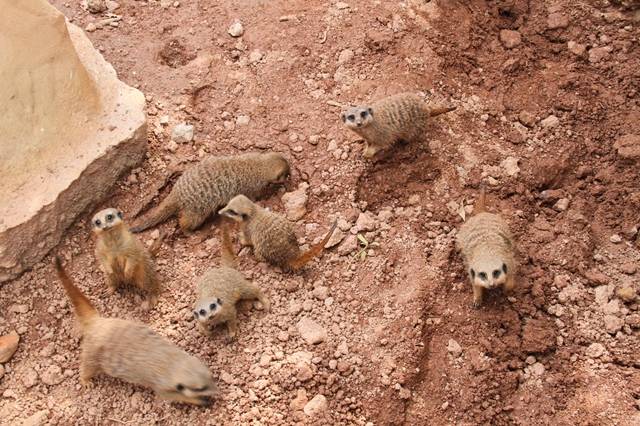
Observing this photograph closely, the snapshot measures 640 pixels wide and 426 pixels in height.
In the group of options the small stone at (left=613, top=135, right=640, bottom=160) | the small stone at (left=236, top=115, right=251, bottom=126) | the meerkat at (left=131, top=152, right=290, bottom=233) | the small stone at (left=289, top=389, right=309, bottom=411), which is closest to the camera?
the small stone at (left=289, top=389, right=309, bottom=411)

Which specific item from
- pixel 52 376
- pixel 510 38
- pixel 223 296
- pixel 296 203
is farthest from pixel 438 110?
pixel 52 376

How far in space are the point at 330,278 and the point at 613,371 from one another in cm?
123

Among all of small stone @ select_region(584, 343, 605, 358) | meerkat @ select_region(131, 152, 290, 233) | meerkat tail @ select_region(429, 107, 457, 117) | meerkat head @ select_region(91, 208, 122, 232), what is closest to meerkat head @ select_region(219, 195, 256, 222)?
meerkat @ select_region(131, 152, 290, 233)

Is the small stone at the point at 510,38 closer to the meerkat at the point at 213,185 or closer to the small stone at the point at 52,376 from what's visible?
the meerkat at the point at 213,185

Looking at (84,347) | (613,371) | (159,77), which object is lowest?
(613,371)

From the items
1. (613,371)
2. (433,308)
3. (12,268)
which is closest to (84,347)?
(12,268)

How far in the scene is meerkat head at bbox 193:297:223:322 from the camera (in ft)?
9.87

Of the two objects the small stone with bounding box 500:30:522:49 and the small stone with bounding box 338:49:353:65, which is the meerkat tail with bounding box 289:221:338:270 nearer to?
the small stone with bounding box 338:49:353:65

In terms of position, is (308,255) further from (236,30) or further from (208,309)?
(236,30)

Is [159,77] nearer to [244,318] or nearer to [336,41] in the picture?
[336,41]

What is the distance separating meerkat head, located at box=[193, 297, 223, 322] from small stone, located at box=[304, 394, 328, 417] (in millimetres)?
517

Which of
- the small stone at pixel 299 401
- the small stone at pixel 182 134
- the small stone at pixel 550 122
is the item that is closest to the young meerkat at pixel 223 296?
the small stone at pixel 299 401

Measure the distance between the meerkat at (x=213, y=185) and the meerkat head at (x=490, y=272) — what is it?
107 centimetres

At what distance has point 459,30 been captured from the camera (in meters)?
4.23
